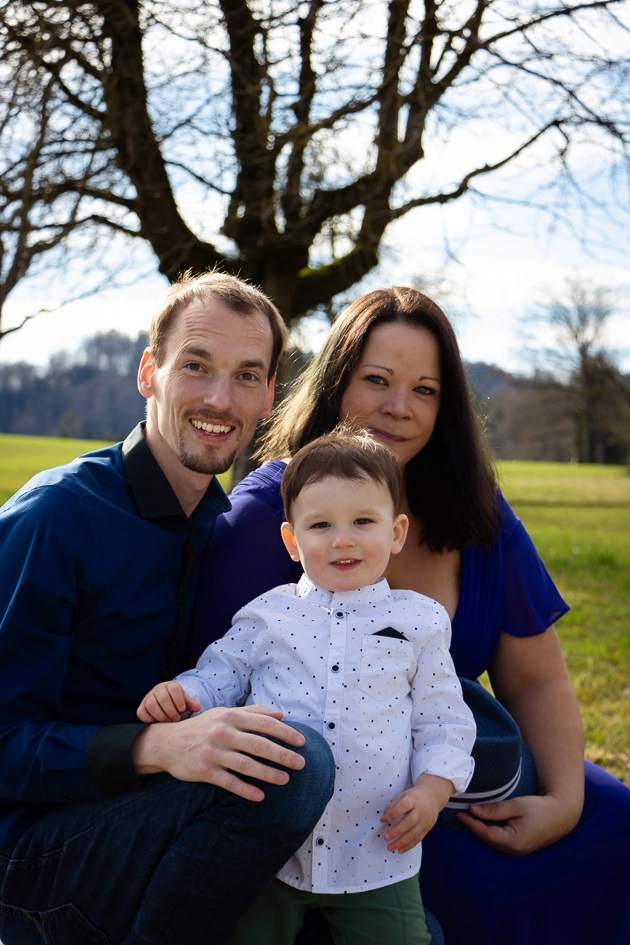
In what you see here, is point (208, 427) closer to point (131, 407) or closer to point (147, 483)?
point (147, 483)

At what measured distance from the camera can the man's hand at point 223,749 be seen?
5.34 ft

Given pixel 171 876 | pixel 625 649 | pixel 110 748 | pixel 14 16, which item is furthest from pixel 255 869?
pixel 625 649

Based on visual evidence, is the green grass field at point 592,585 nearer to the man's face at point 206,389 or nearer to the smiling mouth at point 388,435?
the smiling mouth at point 388,435

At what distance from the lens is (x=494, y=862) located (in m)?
2.20

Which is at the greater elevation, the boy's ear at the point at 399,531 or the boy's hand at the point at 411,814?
the boy's ear at the point at 399,531

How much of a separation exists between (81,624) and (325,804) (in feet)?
2.38

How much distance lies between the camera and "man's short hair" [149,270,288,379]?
A: 2.29m

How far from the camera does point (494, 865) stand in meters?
2.19

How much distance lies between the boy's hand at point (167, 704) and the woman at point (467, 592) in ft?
1.36

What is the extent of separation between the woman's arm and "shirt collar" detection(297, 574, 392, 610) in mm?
722

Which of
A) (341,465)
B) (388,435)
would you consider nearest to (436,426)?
(388,435)

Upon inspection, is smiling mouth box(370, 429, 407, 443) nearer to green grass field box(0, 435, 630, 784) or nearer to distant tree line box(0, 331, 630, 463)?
green grass field box(0, 435, 630, 784)

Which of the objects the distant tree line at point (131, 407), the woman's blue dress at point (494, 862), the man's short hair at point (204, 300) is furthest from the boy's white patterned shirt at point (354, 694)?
the distant tree line at point (131, 407)

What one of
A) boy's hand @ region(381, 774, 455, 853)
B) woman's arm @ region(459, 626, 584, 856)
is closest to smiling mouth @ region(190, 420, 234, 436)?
boy's hand @ region(381, 774, 455, 853)
